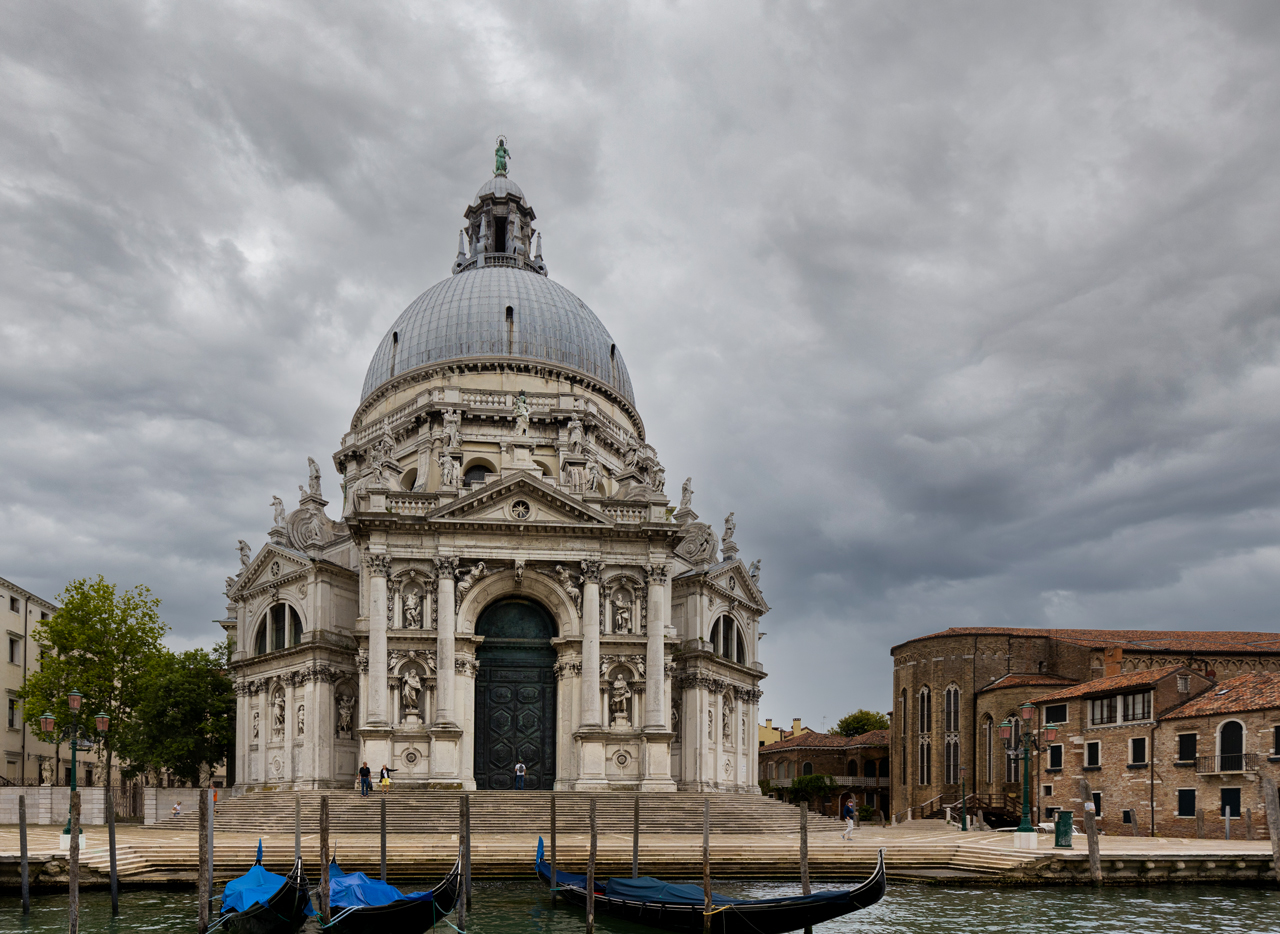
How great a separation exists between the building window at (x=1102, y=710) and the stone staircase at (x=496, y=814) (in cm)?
1311

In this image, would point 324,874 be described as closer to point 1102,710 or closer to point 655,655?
point 655,655

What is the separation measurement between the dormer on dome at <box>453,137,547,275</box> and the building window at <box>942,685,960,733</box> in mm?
25852

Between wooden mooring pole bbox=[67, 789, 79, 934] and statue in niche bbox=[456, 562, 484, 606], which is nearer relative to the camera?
wooden mooring pole bbox=[67, 789, 79, 934]

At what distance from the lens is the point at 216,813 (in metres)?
28.8

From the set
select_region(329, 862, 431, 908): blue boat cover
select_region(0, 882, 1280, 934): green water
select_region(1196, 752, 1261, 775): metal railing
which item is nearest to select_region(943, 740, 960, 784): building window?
select_region(1196, 752, 1261, 775): metal railing

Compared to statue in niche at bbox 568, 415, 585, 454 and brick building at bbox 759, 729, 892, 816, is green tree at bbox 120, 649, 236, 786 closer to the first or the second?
statue in niche at bbox 568, 415, 585, 454

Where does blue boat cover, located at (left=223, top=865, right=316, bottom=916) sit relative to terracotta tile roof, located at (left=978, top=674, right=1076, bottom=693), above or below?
below

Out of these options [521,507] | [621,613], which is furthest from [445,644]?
[621,613]

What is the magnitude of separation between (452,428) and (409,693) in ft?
34.7

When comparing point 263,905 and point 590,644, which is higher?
point 590,644

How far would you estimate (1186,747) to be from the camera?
112 feet

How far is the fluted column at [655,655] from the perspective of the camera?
3353cm

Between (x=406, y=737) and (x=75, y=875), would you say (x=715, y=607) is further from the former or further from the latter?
(x=75, y=875)

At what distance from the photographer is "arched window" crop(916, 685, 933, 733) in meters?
50.3
